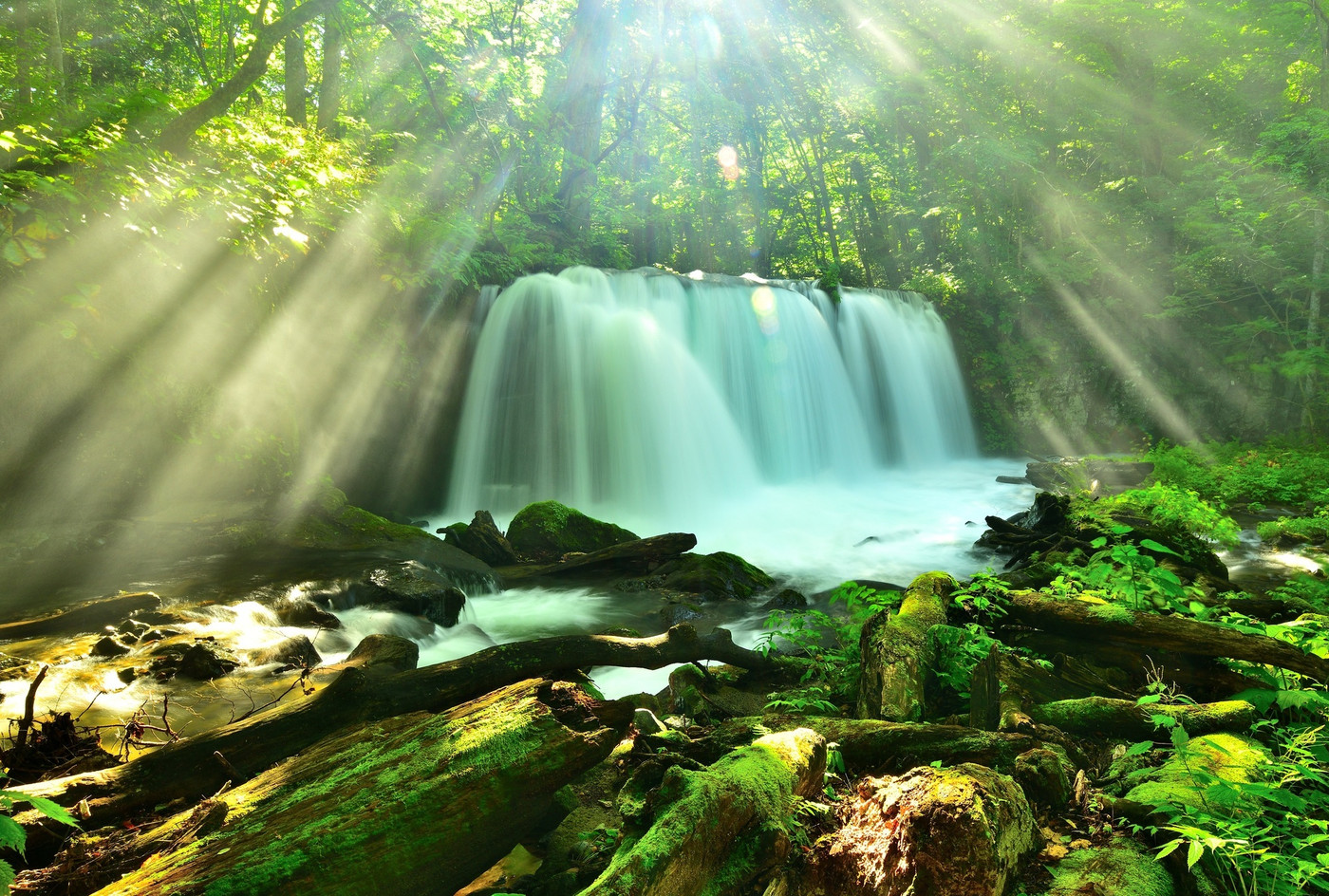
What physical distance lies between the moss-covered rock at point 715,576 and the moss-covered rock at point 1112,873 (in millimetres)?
5698

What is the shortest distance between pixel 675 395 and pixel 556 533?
5.98m

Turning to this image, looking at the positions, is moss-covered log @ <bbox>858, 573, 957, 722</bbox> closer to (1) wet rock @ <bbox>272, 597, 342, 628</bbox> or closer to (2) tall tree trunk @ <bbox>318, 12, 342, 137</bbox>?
(1) wet rock @ <bbox>272, 597, 342, 628</bbox>

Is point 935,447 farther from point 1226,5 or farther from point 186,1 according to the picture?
point 186,1

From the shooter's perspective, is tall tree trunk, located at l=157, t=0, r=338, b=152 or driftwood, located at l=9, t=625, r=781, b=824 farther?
tall tree trunk, located at l=157, t=0, r=338, b=152

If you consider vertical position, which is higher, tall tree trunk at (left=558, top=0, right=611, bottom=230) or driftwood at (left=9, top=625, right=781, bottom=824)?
tall tree trunk at (left=558, top=0, right=611, bottom=230)

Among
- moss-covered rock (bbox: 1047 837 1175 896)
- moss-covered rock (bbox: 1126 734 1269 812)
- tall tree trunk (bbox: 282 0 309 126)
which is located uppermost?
tall tree trunk (bbox: 282 0 309 126)

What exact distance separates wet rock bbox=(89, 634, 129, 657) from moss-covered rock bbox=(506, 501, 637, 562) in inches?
187

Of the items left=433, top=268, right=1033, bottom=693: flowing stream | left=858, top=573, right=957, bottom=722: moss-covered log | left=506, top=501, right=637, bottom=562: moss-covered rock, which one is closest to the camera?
left=858, top=573, right=957, bottom=722: moss-covered log

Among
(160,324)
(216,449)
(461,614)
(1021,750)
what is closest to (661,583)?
(461,614)

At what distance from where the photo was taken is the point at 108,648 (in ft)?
14.2

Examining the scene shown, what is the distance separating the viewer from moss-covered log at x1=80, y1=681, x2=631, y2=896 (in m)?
1.55

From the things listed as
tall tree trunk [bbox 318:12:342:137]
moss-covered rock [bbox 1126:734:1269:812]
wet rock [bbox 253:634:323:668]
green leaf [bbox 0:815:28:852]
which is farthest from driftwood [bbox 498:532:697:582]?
→ tall tree trunk [bbox 318:12:342:137]

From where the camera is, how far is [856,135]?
23875 mm

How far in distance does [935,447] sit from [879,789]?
60.8 ft
